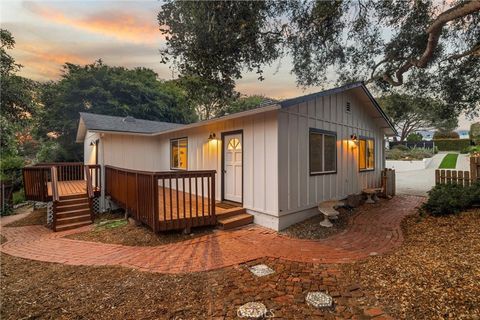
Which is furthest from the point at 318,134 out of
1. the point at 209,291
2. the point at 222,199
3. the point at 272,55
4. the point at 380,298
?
the point at 209,291

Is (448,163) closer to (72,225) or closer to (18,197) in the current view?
(72,225)

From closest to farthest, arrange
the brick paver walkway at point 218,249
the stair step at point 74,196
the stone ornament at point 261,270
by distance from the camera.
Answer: the stone ornament at point 261,270 → the brick paver walkway at point 218,249 → the stair step at point 74,196

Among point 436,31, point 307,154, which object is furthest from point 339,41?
point 307,154

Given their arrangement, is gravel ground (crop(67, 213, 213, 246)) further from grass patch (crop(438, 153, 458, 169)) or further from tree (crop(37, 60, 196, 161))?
grass patch (crop(438, 153, 458, 169))

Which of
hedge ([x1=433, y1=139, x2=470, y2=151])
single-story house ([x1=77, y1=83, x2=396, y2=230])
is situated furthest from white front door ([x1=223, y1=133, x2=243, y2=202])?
hedge ([x1=433, y1=139, x2=470, y2=151])

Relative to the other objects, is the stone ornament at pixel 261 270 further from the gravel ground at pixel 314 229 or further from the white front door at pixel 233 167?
the white front door at pixel 233 167

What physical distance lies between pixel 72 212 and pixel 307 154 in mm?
7440

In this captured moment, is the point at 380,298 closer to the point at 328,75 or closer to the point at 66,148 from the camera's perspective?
the point at 328,75

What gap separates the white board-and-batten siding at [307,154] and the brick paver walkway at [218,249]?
1.16 m

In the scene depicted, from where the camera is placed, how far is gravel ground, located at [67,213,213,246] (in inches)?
195

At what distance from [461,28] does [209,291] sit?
32.3ft

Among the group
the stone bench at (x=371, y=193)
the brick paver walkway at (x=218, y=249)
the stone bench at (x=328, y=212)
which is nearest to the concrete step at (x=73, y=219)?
the brick paver walkway at (x=218, y=249)

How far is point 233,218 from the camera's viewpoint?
586 centimetres

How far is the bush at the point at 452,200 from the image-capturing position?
17.8 feet
